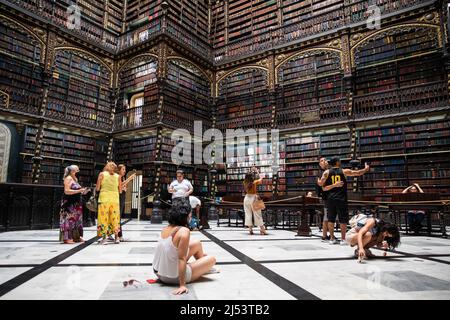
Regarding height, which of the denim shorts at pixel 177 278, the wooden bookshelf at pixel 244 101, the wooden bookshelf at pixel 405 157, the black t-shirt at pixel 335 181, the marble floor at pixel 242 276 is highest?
the wooden bookshelf at pixel 244 101

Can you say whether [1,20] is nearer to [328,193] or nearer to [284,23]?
[284,23]

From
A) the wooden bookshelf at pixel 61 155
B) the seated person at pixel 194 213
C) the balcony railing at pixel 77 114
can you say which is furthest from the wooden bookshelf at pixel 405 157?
the wooden bookshelf at pixel 61 155

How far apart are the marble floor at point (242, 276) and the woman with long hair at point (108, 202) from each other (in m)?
0.63

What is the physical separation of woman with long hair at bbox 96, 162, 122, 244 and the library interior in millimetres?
20

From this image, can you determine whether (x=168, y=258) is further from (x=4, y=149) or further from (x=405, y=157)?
(x=4, y=149)

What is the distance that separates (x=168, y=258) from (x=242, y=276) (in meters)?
0.58

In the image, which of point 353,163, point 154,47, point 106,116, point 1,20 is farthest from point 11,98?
point 353,163

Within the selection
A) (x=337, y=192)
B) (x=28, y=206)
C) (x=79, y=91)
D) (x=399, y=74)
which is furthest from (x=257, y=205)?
(x=79, y=91)

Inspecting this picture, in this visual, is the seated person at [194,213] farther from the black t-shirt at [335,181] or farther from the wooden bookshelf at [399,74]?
the wooden bookshelf at [399,74]

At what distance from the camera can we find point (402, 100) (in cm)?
816

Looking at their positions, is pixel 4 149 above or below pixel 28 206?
above

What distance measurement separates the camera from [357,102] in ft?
29.5

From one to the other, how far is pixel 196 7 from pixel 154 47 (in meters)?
3.23

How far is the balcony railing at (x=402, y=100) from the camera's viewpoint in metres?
7.74
